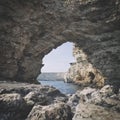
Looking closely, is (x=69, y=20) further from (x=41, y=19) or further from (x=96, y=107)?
(x=96, y=107)

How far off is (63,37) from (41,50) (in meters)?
4.20

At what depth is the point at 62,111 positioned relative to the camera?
55.1 ft

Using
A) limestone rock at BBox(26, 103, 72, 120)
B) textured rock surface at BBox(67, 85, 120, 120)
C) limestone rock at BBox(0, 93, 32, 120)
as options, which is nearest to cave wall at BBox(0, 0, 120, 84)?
textured rock surface at BBox(67, 85, 120, 120)

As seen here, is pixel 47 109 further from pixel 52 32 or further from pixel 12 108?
pixel 52 32

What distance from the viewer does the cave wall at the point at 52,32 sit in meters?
35.4

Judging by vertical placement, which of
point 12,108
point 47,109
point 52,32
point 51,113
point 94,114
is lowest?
point 94,114

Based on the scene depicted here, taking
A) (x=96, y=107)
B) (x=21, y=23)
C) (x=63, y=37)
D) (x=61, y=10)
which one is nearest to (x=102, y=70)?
(x=63, y=37)

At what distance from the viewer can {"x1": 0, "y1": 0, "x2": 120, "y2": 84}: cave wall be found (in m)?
35.4

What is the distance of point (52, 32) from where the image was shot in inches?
1516

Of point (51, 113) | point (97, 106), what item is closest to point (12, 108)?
point (51, 113)

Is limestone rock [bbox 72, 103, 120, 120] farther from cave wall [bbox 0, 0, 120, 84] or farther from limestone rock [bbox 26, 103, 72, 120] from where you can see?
cave wall [bbox 0, 0, 120, 84]

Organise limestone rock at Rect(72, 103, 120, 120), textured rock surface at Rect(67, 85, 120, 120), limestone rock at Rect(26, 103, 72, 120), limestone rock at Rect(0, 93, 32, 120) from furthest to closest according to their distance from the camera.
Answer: textured rock surface at Rect(67, 85, 120, 120) < limestone rock at Rect(72, 103, 120, 120) < limestone rock at Rect(0, 93, 32, 120) < limestone rock at Rect(26, 103, 72, 120)

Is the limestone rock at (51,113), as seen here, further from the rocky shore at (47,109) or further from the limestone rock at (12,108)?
the limestone rock at (12,108)

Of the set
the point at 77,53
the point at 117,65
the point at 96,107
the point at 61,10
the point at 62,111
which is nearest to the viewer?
the point at 62,111
